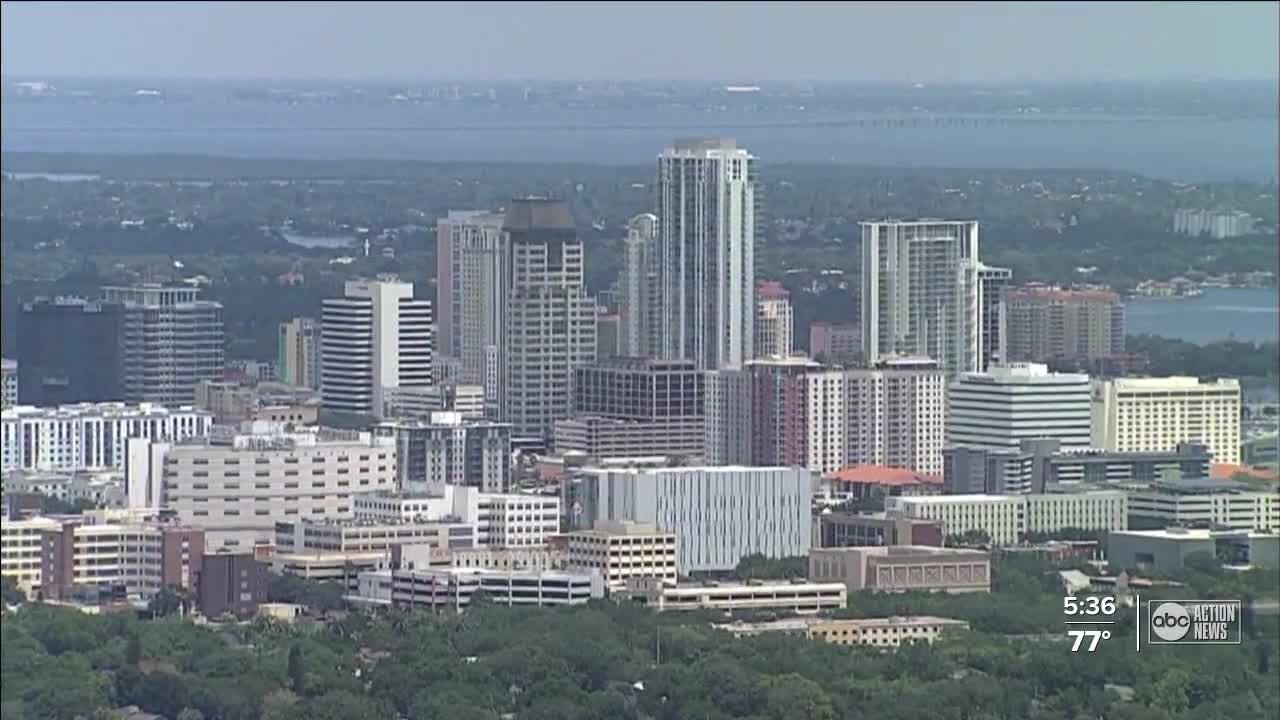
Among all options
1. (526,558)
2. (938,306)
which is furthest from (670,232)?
(526,558)

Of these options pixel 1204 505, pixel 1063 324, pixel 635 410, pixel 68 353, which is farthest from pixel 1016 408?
pixel 68 353

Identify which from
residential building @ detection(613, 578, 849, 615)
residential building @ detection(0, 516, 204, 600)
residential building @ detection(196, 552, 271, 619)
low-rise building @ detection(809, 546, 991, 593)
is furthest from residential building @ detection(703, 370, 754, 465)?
residential building @ detection(613, 578, 849, 615)

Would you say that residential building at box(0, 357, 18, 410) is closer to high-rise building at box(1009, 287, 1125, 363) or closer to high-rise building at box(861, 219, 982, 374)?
high-rise building at box(861, 219, 982, 374)

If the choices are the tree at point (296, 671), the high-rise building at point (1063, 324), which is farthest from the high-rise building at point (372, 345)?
the tree at point (296, 671)

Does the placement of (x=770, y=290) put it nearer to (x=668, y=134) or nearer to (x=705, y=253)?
(x=705, y=253)

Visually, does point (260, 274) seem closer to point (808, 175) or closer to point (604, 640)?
point (808, 175)

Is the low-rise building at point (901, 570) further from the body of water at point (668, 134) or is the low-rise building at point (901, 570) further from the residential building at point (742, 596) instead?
the body of water at point (668, 134)
